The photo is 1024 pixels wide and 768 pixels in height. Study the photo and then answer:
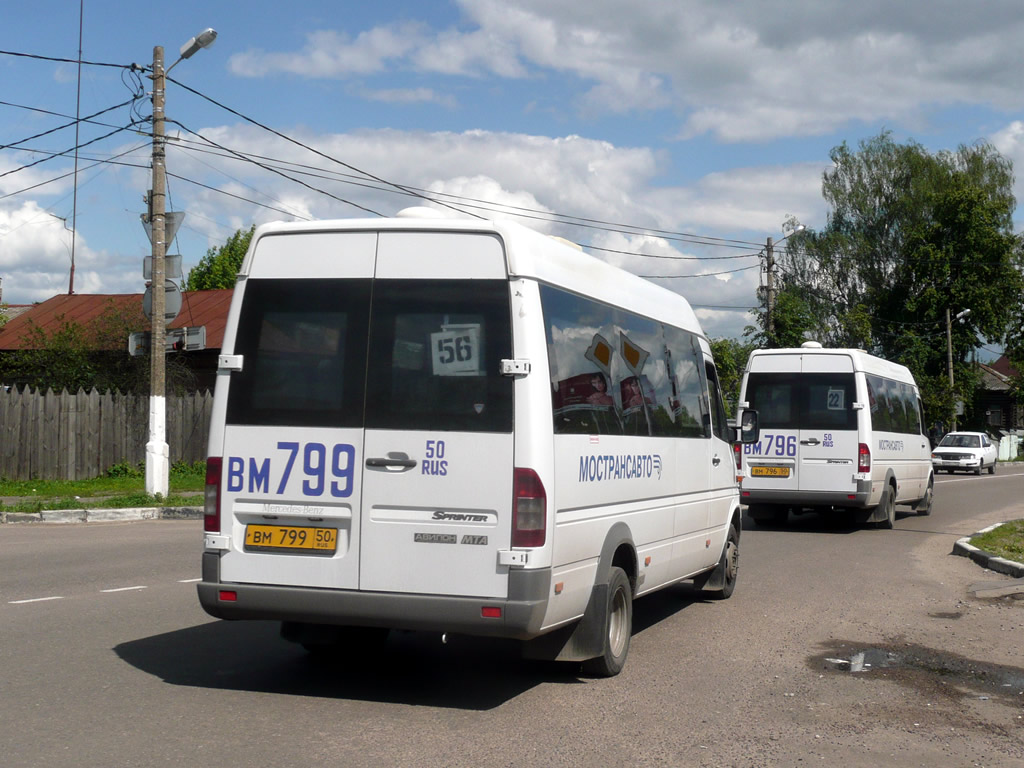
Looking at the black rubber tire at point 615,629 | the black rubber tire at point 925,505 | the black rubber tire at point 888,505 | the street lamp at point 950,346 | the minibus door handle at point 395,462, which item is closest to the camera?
the minibus door handle at point 395,462

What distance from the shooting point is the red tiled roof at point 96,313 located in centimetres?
3409

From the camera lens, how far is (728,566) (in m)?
10.6

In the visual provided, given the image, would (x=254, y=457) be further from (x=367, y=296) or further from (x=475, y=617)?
(x=475, y=617)

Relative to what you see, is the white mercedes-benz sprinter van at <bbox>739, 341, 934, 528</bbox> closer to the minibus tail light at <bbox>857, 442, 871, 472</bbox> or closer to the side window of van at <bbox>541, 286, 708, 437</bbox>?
the minibus tail light at <bbox>857, 442, 871, 472</bbox>

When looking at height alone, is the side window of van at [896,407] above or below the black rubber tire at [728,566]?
above

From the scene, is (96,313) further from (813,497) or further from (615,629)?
(615,629)

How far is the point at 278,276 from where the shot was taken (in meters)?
6.67

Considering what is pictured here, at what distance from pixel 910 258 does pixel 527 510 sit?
57890mm

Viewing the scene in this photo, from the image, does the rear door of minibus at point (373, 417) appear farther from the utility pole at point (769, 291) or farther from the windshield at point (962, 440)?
the windshield at point (962, 440)

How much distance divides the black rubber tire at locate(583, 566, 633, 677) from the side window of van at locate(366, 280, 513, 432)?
5.12 ft

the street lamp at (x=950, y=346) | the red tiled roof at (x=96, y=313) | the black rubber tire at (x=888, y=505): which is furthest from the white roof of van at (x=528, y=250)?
the street lamp at (x=950, y=346)

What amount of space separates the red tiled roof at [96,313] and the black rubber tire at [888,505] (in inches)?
781

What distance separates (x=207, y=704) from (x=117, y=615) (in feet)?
10.5

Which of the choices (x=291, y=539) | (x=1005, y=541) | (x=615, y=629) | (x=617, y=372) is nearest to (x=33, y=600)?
(x=291, y=539)
